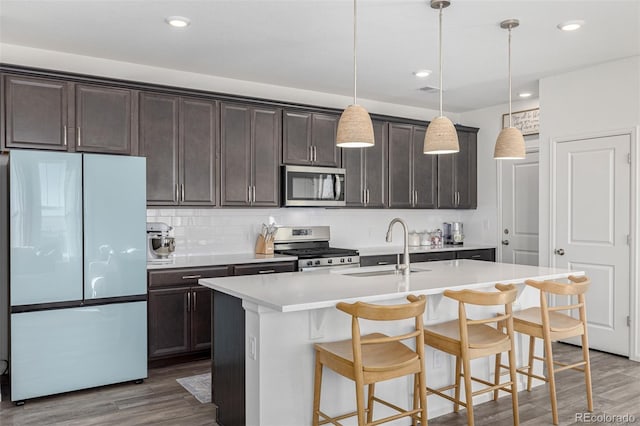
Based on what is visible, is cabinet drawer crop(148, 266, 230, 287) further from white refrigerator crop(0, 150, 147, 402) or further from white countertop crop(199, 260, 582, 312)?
white countertop crop(199, 260, 582, 312)

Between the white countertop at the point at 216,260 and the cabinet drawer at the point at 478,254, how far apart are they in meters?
2.38

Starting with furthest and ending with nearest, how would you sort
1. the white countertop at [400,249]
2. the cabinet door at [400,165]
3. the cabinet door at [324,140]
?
the cabinet door at [400,165] → the white countertop at [400,249] → the cabinet door at [324,140]

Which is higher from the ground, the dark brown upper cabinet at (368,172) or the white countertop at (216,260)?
the dark brown upper cabinet at (368,172)

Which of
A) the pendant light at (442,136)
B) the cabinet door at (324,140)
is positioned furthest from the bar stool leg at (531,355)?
the cabinet door at (324,140)

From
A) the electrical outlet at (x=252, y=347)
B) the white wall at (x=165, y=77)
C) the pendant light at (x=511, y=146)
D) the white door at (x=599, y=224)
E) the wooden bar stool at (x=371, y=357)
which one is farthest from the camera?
the white door at (x=599, y=224)

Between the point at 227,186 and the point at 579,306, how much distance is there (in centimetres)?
315

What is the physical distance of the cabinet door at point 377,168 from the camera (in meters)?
5.82

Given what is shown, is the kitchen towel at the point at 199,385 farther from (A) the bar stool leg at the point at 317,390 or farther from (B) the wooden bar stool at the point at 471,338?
(B) the wooden bar stool at the point at 471,338

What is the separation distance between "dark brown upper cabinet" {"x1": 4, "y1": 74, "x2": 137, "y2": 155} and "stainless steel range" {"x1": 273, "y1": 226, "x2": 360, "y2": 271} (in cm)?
185

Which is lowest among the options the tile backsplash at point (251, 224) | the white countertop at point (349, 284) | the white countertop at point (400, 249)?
the white countertop at point (400, 249)

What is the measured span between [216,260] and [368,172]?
2.14m

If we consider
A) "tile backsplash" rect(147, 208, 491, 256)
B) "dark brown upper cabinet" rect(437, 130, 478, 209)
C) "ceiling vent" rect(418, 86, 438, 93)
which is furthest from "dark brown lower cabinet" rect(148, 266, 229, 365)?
"dark brown upper cabinet" rect(437, 130, 478, 209)

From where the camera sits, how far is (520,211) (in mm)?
6242

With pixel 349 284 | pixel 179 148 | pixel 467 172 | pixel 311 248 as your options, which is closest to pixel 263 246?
pixel 311 248
